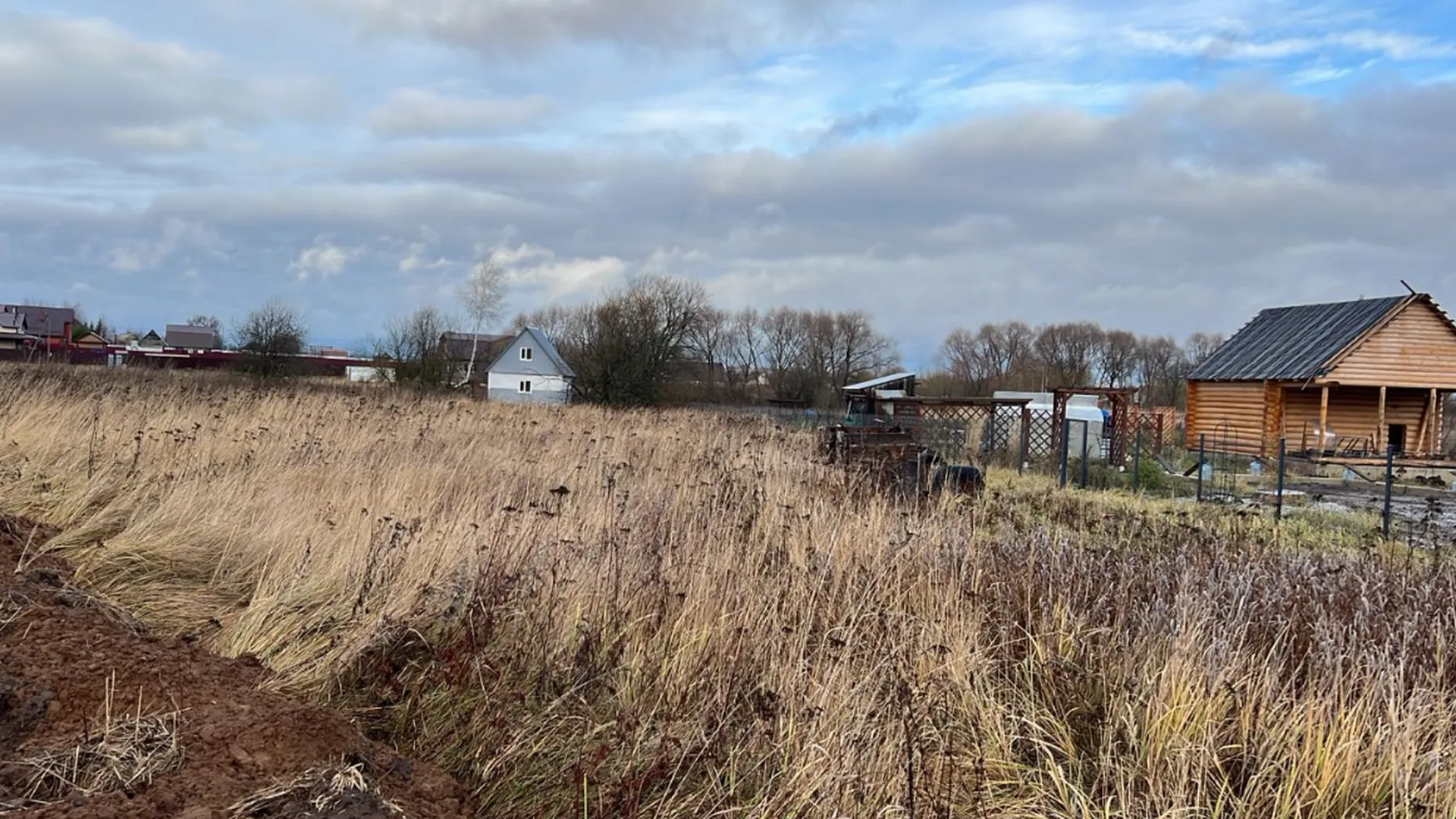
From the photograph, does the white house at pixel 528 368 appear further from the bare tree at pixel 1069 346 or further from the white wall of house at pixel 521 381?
the bare tree at pixel 1069 346

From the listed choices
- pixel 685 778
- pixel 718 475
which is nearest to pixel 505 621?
pixel 685 778

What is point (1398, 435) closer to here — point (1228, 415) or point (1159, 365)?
point (1228, 415)

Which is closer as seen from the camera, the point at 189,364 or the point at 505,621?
the point at 505,621

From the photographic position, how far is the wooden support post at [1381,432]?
2527 centimetres

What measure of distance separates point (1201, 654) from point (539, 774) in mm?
2546

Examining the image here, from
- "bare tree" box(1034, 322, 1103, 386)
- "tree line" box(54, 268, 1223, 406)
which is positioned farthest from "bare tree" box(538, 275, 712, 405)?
"bare tree" box(1034, 322, 1103, 386)

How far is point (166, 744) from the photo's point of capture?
276cm

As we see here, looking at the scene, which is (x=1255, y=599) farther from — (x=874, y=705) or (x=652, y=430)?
(x=652, y=430)

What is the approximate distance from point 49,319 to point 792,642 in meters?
86.8

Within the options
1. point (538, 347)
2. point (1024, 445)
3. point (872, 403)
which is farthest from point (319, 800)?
point (538, 347)

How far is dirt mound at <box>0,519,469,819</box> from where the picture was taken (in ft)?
8.13

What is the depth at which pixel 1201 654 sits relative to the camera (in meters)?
3.71

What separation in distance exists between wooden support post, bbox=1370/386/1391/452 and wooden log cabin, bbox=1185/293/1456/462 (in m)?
0.03

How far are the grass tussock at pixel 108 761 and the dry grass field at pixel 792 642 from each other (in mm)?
856
